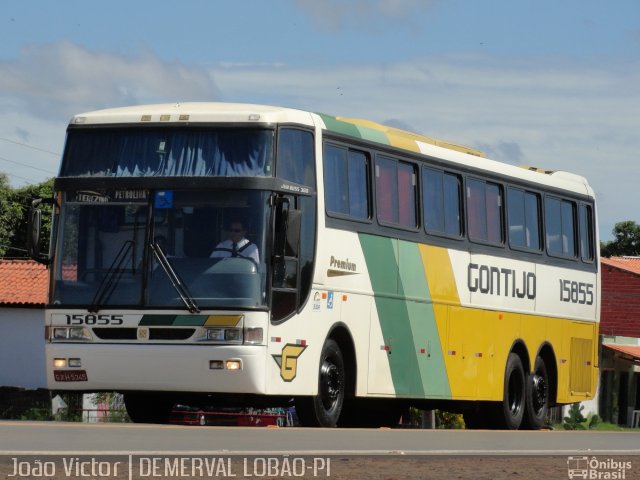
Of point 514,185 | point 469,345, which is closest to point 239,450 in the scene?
point 469,345

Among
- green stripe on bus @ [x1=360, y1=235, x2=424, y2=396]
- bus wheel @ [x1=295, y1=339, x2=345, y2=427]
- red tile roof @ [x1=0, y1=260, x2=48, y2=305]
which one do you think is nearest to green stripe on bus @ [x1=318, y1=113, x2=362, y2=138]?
green stripe on bus @ [x1=360, y1=235, x2=424, y2=396]

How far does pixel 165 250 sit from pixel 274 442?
4.40 meters

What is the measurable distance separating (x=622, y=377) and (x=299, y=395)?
47533 millimetres

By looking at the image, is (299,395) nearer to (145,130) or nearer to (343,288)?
(343,288)

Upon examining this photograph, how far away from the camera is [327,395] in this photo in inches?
728

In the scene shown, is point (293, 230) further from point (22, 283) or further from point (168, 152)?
point (22, 283)

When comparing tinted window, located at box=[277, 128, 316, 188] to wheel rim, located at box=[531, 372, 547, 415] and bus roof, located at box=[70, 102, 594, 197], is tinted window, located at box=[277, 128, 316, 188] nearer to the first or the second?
bus roof, located at box=[70, 102, 594, 197]

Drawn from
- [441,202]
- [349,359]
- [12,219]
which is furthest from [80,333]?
[12,219]

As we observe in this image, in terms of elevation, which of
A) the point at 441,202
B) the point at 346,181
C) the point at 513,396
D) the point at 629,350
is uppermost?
the point at 629,350

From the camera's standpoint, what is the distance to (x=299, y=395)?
58.7 feet

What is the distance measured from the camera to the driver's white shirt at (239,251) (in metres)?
17.4

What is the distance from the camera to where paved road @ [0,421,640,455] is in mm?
12195

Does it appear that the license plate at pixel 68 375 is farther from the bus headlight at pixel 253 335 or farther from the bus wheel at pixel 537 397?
the bus wheel at pixel 537 397

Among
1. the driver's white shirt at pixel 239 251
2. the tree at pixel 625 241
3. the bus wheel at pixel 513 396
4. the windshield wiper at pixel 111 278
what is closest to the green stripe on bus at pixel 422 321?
the bus wheel at pixel 513 396
